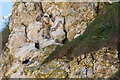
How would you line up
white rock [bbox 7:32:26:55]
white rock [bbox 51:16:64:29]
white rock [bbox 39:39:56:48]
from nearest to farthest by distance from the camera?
1. white rock [bbox 39:39:56:48]
2. white rock [bbox 51:16:64:29]
3. white rock [bbox 7:32:26:55]

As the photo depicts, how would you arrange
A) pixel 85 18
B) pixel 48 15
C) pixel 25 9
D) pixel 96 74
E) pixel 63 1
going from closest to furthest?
pixel 96 74 < pixel 85 18 < pixel 63 1 < pixel 48 15 < pixel 25 9

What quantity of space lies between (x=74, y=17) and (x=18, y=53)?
5591mm

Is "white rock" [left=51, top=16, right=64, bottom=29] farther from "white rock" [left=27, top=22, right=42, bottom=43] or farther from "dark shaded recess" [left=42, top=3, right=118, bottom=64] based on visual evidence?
"dark shaded recess" [left=42, top=3, right=118, bottom=64]

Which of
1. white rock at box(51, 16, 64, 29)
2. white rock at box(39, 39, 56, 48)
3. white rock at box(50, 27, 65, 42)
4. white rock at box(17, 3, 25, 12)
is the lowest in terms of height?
white rock at box(39, 39, 56, 48)

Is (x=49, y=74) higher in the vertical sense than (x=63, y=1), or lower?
lower

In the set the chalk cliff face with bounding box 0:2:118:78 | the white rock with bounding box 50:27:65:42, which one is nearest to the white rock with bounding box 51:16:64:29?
the chalk cliff face with bounding box 0:2:118:78

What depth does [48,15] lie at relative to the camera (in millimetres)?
19125

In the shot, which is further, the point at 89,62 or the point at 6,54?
the point at 6,54

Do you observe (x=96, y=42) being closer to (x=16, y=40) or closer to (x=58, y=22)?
(x=58, y=22)

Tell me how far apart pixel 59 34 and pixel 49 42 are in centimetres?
114

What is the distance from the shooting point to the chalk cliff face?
839cm

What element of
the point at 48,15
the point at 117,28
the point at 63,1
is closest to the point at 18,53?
the point at 48,15

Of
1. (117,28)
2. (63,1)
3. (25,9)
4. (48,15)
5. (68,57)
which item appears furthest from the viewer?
(25,9)

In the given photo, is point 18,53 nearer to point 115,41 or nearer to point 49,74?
point 49,74
